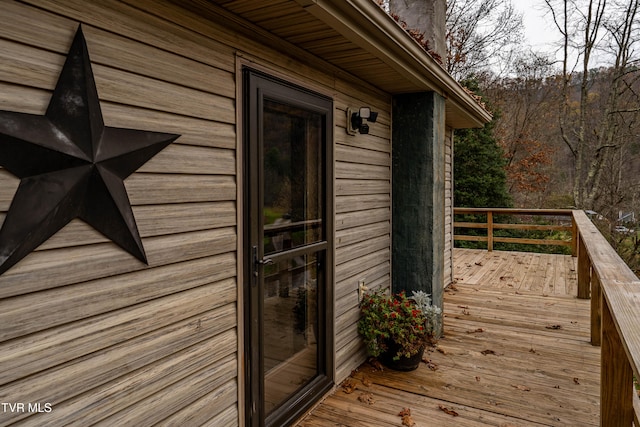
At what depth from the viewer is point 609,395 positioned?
6.12 feet

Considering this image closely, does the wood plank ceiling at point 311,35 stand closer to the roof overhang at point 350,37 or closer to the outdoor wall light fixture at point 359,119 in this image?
the roof overhang at point 350,37

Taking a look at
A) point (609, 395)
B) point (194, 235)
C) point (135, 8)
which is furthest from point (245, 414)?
point (135, 8)

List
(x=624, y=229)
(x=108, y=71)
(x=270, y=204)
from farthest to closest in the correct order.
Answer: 1. (x=624, y=229)
2. (x=270, y=204)
3. (x=108, y=71)

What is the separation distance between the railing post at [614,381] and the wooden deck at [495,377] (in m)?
0.88

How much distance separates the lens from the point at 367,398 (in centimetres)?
292

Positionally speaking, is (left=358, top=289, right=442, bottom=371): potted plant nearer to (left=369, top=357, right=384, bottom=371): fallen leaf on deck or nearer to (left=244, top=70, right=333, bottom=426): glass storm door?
(left=369, top=357, right=384, bottom=371): fallen leaf on deck

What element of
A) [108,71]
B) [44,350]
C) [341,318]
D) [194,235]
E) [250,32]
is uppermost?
[250,32]

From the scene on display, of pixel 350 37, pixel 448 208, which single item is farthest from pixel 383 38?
pixel 448 208

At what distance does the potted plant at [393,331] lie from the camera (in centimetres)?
326

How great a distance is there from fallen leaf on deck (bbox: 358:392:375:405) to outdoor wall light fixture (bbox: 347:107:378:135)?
1944mm

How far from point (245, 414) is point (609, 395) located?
176 centimetres

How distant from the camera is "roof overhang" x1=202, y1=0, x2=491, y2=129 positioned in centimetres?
197

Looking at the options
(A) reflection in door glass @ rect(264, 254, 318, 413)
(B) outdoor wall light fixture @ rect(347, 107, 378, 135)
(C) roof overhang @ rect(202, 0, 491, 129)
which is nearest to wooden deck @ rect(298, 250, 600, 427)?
(A) reflection in door glass @ rect(264, 254, 318, 413)

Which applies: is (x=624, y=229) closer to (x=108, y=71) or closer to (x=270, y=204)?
(x=270, y=204)
